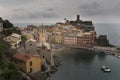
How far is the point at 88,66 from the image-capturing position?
4606cm

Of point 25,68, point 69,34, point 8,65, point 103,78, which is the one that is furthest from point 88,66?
point 69,34

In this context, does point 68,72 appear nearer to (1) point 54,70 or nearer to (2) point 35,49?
(1) point 54,70

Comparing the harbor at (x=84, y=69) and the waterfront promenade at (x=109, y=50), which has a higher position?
the waterfront promenade at (x=109, y=50)

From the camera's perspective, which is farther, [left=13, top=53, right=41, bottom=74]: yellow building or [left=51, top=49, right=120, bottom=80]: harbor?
[left=51, top=49, right=120, bottom=80]: harbor

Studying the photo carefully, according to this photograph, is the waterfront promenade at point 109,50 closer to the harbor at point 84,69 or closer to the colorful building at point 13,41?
the harbor at point 84,69

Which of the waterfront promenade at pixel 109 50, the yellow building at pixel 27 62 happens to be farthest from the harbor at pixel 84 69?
the waterfront promenade at pixel 109 50

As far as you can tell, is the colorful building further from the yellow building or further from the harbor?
the harbor

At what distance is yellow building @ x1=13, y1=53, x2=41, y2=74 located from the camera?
33656mm

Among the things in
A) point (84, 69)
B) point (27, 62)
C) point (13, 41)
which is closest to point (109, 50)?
point (84, 69)

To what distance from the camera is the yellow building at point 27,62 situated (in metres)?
33.7

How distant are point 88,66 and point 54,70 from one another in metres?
8.63

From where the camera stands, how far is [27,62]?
33625 mm

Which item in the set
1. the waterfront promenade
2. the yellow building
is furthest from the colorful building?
the waterfront promenade

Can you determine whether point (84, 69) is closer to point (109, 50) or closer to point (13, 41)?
point (13, 41)
